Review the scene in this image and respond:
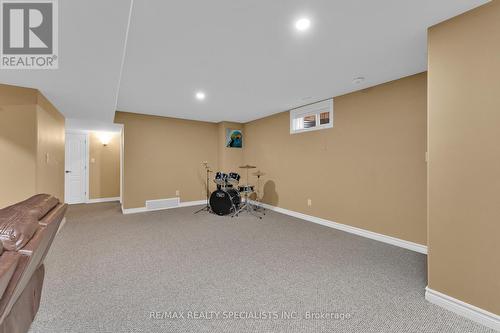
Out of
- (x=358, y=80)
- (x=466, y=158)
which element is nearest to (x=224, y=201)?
(x=358, y=80)

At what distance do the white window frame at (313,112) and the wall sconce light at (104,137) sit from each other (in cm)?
563

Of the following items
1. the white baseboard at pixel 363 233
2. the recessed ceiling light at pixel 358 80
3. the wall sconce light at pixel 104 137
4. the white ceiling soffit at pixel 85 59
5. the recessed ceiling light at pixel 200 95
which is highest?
the recessed ceiling light at pixel 200 95

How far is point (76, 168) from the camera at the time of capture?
608 cm

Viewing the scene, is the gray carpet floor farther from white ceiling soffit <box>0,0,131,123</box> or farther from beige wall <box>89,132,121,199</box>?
beige wall <box>89,132,121,199</box>

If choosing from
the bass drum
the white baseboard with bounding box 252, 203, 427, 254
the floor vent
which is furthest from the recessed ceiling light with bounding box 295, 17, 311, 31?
the floor vent

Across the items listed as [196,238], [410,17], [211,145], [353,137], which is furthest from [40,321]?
[211,145]

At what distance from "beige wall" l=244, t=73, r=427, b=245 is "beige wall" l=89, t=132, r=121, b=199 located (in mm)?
5360

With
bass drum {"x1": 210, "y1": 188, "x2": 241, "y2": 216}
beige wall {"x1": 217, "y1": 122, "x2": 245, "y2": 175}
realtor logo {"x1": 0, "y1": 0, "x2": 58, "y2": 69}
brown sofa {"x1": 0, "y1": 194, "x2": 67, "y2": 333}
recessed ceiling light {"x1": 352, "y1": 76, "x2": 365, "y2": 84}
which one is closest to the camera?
brown sofa {"x1": 0, "y1": 194, "x2": 67, "y2": 333}

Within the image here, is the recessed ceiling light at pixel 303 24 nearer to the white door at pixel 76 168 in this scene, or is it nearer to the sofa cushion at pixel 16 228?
the sofa cushion at pixel 16 228

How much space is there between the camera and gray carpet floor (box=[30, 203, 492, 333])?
1.54 metres

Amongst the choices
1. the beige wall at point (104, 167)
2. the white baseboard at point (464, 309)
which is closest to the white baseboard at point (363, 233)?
the white baseboard at point (464, 309)

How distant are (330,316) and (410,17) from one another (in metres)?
2.53

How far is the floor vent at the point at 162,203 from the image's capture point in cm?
510

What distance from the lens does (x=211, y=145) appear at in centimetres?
609
